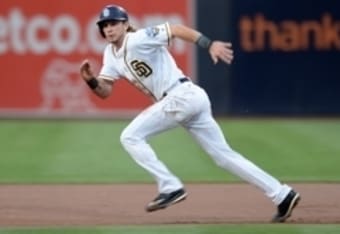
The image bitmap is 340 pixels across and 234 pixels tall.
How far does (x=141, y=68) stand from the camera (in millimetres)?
9945

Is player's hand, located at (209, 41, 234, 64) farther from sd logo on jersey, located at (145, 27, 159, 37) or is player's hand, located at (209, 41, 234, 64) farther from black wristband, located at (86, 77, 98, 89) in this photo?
black wristband, located at (86, 77, 98, 89)

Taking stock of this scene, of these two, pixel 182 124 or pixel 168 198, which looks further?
pixel 182 124

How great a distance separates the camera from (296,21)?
2362cm

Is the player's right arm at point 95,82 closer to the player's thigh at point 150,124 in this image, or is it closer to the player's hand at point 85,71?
the player's hand at point 85,71

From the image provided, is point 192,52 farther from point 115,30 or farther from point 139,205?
point 115,30

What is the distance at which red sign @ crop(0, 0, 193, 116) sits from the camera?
23.5m

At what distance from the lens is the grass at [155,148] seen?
45.9 feet

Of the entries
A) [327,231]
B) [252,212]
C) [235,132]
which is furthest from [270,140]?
[327,231]

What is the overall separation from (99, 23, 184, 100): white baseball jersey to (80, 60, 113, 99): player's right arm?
8.0 inches

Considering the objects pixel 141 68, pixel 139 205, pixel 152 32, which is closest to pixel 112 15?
pixel 152 32

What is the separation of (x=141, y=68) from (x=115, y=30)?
396mm

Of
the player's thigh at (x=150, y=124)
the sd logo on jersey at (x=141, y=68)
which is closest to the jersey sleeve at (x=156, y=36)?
the sd logo on jersey at (x=141, y=68)

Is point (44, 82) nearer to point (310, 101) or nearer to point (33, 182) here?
point (310, 101)

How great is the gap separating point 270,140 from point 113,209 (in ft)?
24.5
